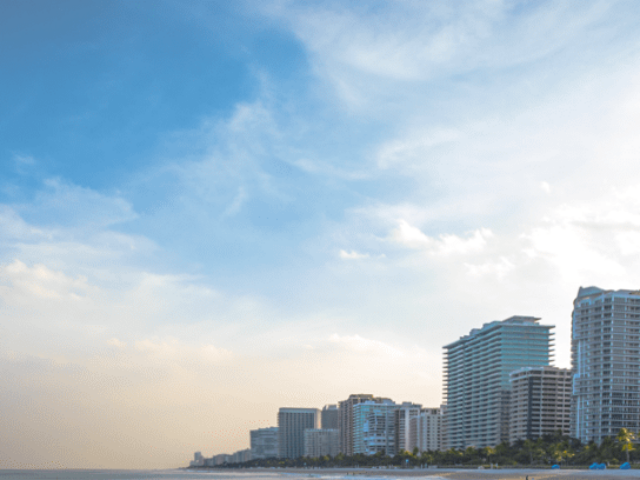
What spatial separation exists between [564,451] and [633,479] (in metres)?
96.8

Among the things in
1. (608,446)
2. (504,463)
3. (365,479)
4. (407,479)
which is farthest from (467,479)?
(504,463)

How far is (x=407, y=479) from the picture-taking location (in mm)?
123125

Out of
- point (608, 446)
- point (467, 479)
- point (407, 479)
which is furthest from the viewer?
point (608, 446)

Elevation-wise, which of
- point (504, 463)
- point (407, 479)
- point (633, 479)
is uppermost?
point (633, 479)

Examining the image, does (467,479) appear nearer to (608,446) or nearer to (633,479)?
(633,479)

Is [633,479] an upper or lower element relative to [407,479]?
upper

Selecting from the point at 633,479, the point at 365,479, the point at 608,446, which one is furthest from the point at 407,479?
the point at 608,446

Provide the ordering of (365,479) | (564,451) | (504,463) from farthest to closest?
(504,463)
(564,451)
(365,479)

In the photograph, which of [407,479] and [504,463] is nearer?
[407,479]

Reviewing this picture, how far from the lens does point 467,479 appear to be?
363 feet

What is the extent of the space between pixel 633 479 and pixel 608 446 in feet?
277

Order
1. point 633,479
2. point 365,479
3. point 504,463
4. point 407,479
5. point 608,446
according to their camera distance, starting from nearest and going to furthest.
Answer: point 633,479 < point 407,479 < point 365,479 < point 608,446 < point 504,463

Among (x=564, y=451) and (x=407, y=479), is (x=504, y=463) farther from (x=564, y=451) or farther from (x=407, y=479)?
(x=407, y=479)

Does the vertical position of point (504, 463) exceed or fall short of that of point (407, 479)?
it falls short
